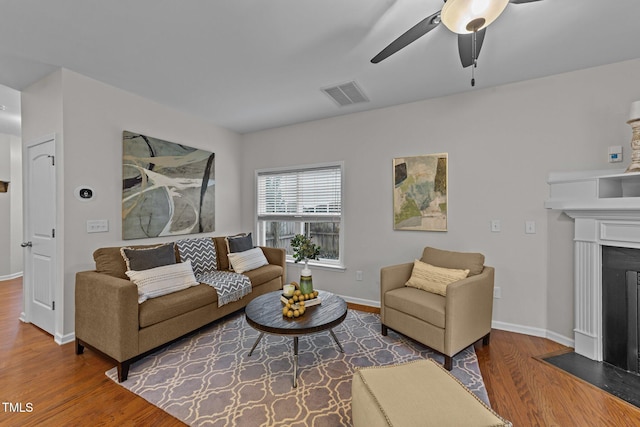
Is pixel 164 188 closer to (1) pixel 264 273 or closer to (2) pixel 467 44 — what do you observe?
(1) pixel 264 273

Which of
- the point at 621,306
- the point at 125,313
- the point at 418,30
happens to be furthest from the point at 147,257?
the point at 621,306

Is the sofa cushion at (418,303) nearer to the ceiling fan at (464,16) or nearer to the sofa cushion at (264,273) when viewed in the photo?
the sofa cushion at (264,273)

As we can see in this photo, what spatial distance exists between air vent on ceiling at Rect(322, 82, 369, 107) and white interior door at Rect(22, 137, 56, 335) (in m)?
2.85

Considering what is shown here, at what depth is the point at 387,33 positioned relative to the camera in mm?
2059

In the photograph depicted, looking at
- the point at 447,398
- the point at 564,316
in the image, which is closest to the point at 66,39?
the point at 447,398

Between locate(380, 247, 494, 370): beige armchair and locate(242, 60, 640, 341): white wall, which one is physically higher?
locate(242, 60, 640, 341): white wall

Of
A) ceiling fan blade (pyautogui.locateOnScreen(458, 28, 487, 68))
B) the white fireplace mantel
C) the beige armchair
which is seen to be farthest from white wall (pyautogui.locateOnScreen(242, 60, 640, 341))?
ceiling fan blade (pyautogui.locateOnScreen(458, 28, 487, 68))

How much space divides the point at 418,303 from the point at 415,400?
121 cm

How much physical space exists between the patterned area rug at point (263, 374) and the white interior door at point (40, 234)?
138cm

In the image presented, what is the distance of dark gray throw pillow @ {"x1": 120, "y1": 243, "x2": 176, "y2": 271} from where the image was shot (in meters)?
2.68

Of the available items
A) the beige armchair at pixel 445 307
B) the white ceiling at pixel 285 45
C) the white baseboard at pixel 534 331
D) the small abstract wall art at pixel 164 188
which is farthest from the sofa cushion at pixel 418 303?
the small abstract wall art at pixel 164 188

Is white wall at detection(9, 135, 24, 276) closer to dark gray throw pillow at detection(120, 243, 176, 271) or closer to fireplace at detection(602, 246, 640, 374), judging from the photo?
dark gray throw pillow at detection(120, 243, 176, 271)

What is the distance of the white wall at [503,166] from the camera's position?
2.58m

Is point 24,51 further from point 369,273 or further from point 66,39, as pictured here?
point 369,273
